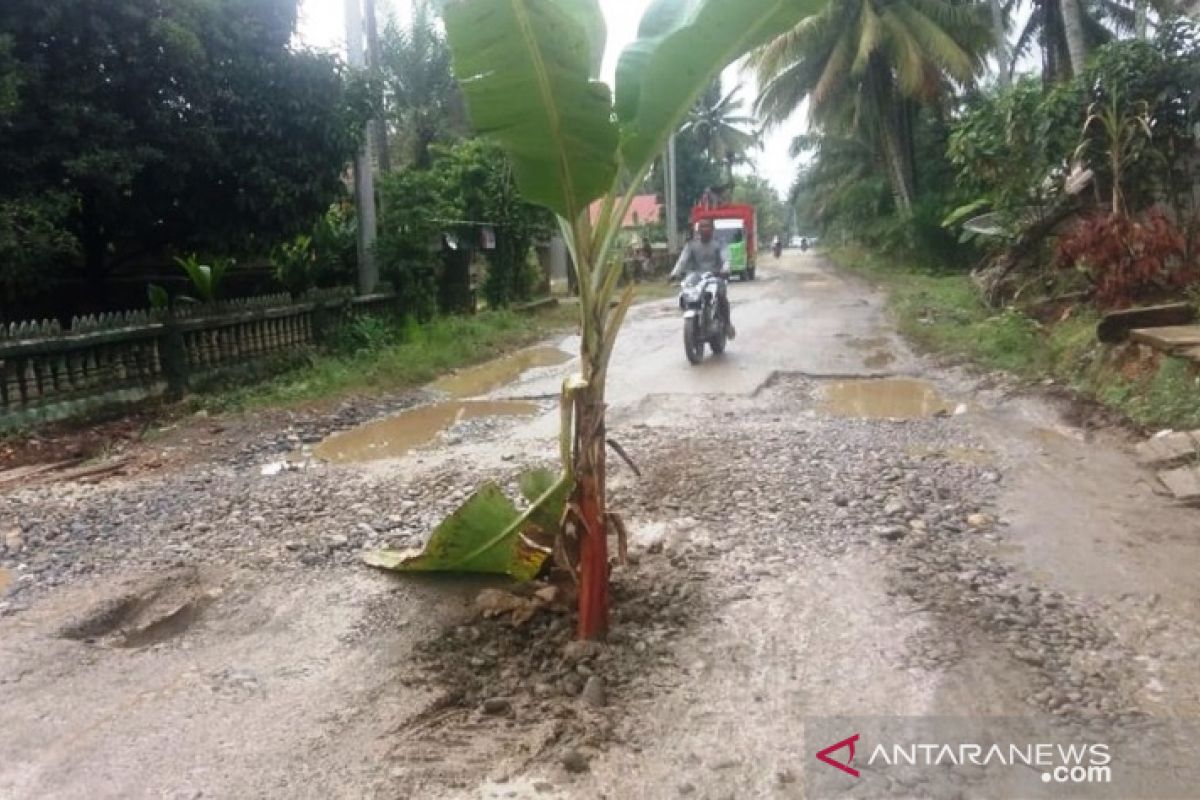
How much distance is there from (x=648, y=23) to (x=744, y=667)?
2.11 meters

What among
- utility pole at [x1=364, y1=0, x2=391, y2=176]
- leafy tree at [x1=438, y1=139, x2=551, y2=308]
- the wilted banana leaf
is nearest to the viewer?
the wilted banana leaf

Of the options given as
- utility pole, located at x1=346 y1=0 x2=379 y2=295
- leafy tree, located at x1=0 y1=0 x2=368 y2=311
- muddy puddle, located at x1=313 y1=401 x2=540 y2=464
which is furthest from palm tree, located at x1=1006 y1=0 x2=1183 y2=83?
muddy puddle, located at x1=313 y1=401 x2=540 y2=464

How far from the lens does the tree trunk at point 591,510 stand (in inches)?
128

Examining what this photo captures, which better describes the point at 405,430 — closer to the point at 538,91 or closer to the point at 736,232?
the point at 538,91

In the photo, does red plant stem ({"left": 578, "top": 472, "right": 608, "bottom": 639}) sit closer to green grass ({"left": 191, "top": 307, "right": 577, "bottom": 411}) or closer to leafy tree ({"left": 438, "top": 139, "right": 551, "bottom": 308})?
green grass ({"left": 191, "top": 307, "right": 577, "bottom": 411})

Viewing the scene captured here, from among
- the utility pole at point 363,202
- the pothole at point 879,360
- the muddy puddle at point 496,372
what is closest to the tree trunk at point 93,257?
the utility pole at point 363,202

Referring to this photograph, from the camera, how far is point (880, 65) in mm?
27859

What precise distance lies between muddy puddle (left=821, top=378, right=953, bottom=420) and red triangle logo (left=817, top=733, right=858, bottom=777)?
4.72 metres

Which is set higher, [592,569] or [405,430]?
[592,569]

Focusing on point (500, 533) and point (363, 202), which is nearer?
point (500, 533)

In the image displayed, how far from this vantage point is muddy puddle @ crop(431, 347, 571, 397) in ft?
32.6

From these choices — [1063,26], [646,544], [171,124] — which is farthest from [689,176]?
[646,544]

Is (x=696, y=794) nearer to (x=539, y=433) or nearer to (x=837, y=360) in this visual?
(x=539, y=433)

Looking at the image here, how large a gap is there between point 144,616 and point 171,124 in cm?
708
